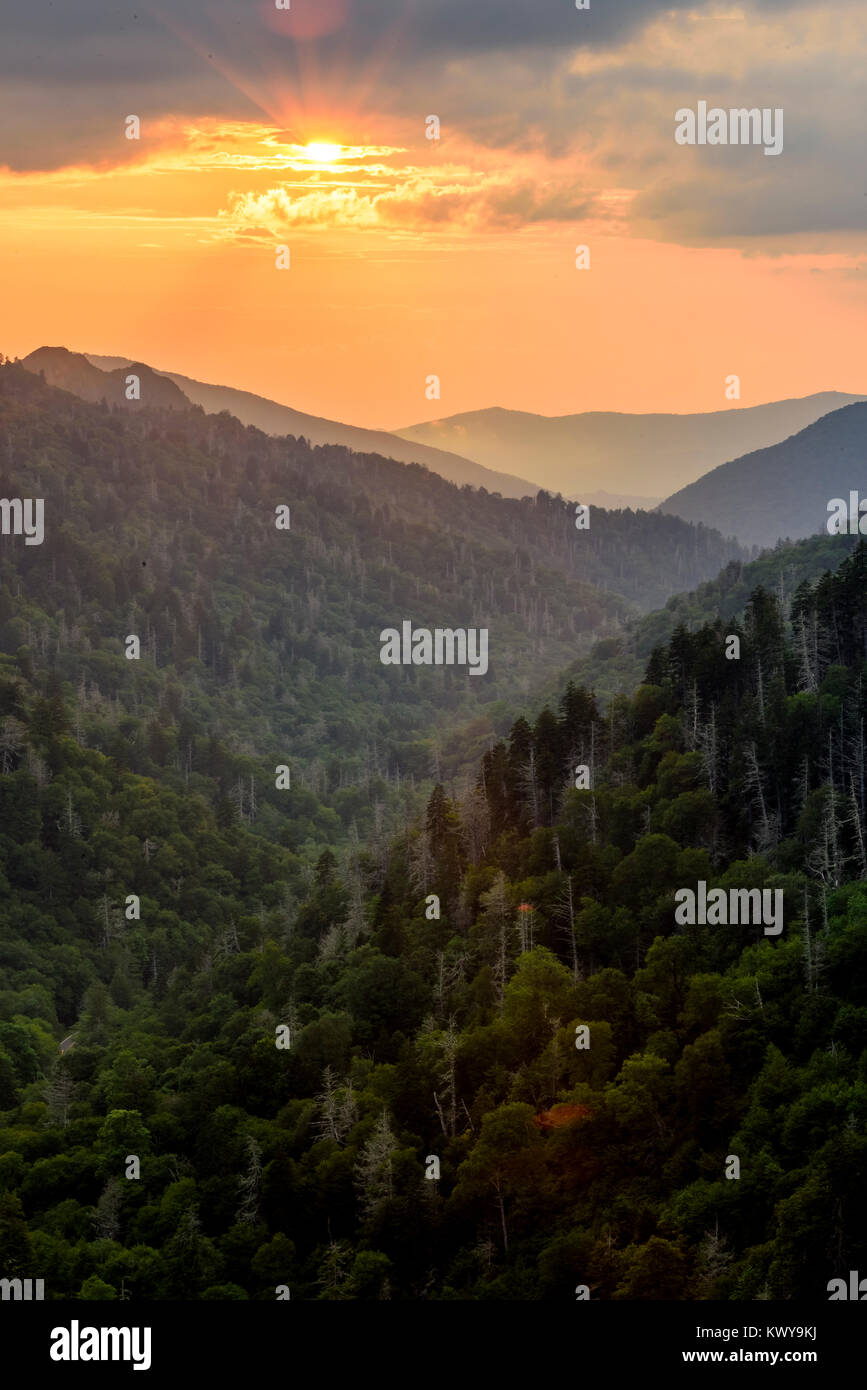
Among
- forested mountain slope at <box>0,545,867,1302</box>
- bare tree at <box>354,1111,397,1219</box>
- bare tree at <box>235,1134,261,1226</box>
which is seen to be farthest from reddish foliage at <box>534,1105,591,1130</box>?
bare tree at <box>235,1134,261,1226</box>

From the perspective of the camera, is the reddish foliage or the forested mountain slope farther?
the reddish foliage

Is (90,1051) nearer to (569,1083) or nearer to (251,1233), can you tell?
(251,1233)

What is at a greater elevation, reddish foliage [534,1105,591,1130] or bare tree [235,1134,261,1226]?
reddish foliage [534,1105,591,1130]

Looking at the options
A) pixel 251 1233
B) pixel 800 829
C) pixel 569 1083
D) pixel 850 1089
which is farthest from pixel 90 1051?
pixel 850 1089

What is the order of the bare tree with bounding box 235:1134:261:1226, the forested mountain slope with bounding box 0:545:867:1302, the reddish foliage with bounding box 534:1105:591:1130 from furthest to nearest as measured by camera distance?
the bare tree with bounding box 235:1134:261:1226 < the reddish foliage with bounding box 534:1105:591:1130 < the forested mountain slope with bounding box 0:545:867:1302

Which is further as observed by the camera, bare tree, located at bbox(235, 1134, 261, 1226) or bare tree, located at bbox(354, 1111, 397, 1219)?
bare tree, located at bbox(235, 1134, 261, 1226)

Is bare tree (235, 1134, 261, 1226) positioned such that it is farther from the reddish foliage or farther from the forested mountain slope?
the reddish foliage

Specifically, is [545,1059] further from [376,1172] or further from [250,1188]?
[250,1188]

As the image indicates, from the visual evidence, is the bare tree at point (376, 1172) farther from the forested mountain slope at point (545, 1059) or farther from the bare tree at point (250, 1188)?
the bare tree at point (250, 1188)

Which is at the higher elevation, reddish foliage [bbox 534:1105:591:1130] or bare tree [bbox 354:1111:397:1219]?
reddish foliage [bbox 534:1105:591:1130]

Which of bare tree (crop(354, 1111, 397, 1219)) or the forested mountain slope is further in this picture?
bare tree (crop(354, 1111, 397, 1219))

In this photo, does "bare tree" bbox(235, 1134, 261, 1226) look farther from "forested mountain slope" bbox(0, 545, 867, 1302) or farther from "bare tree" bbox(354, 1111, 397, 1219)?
"bare tree" bbox(354, 1111, 397, 1219)

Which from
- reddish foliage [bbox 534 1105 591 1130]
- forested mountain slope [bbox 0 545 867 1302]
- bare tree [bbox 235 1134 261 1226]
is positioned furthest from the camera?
bare tree [bbox 235 1134 261 1226]
